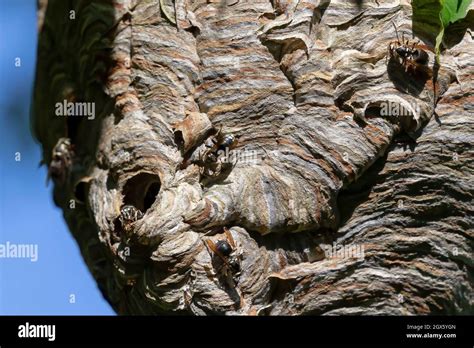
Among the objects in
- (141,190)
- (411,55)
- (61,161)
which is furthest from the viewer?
(61,161)

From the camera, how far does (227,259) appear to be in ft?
13.8

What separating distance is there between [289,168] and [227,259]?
47cm

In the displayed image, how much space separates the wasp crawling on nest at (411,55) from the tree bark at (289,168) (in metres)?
0.03

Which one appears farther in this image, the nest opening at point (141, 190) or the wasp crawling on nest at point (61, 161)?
the wasp crawling on nest at point (61, 161)

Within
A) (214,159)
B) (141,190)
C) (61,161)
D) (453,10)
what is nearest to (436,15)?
(453,10)

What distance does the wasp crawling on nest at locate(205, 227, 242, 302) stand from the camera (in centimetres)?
421

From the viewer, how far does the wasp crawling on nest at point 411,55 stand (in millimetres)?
4344

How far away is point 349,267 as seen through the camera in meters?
4.30

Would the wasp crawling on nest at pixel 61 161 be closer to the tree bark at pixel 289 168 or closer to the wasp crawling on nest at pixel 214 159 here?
the tree bark at pixel 289 168

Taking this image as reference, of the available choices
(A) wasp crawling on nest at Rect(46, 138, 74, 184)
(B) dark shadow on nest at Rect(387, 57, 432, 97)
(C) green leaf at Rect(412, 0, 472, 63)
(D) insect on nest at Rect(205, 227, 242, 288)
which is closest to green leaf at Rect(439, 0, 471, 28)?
(C) green leaf at Rect(412, 0, 472, 63)

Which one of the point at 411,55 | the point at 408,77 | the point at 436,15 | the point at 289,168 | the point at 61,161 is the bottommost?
the point at 61,161

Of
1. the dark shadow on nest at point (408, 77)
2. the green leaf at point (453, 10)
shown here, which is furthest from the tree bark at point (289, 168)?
the green leaf at point (453, 10)

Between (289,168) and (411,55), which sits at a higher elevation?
(411,55)

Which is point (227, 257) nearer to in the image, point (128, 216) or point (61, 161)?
point (128, 216)
